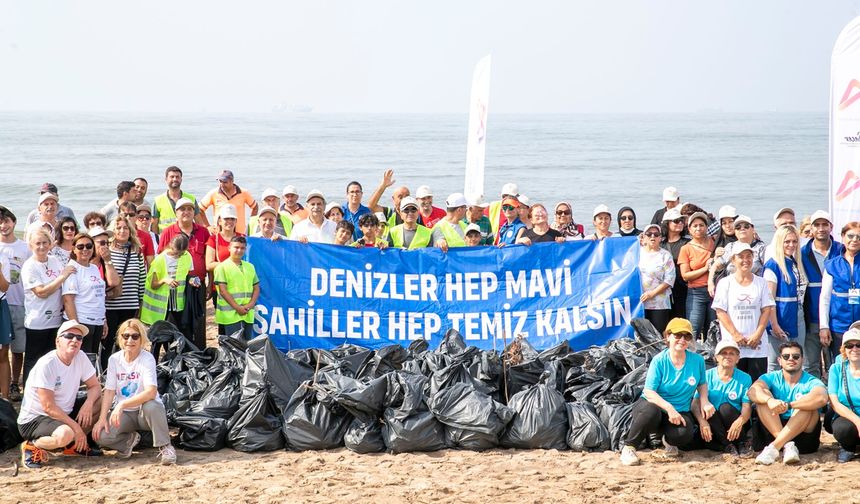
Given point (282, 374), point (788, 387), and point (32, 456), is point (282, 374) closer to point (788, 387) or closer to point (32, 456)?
point (32, 456)

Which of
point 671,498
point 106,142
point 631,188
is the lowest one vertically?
point 671,498

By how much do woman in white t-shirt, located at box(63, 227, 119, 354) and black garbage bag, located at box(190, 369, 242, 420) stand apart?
4.11ft

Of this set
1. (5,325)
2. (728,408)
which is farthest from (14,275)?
(728,408)

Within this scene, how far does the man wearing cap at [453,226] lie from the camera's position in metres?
10.5

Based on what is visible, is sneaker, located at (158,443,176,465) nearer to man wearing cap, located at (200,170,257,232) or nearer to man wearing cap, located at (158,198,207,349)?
man wearing cap, located at (158,198,207,349)

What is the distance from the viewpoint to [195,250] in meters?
9.90

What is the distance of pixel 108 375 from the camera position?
25.5 feet

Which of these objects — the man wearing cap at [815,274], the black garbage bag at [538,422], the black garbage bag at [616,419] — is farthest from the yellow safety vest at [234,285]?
the man wearing cap at [815,274]

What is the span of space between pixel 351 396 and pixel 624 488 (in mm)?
2145

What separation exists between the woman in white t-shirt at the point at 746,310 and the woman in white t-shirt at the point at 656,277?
36.9 inches

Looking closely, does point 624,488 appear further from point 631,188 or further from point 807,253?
point 631,188

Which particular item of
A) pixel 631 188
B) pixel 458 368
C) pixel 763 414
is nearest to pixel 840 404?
pixel 763 414

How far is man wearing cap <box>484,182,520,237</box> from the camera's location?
12.0m

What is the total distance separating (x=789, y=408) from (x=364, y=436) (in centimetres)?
321
